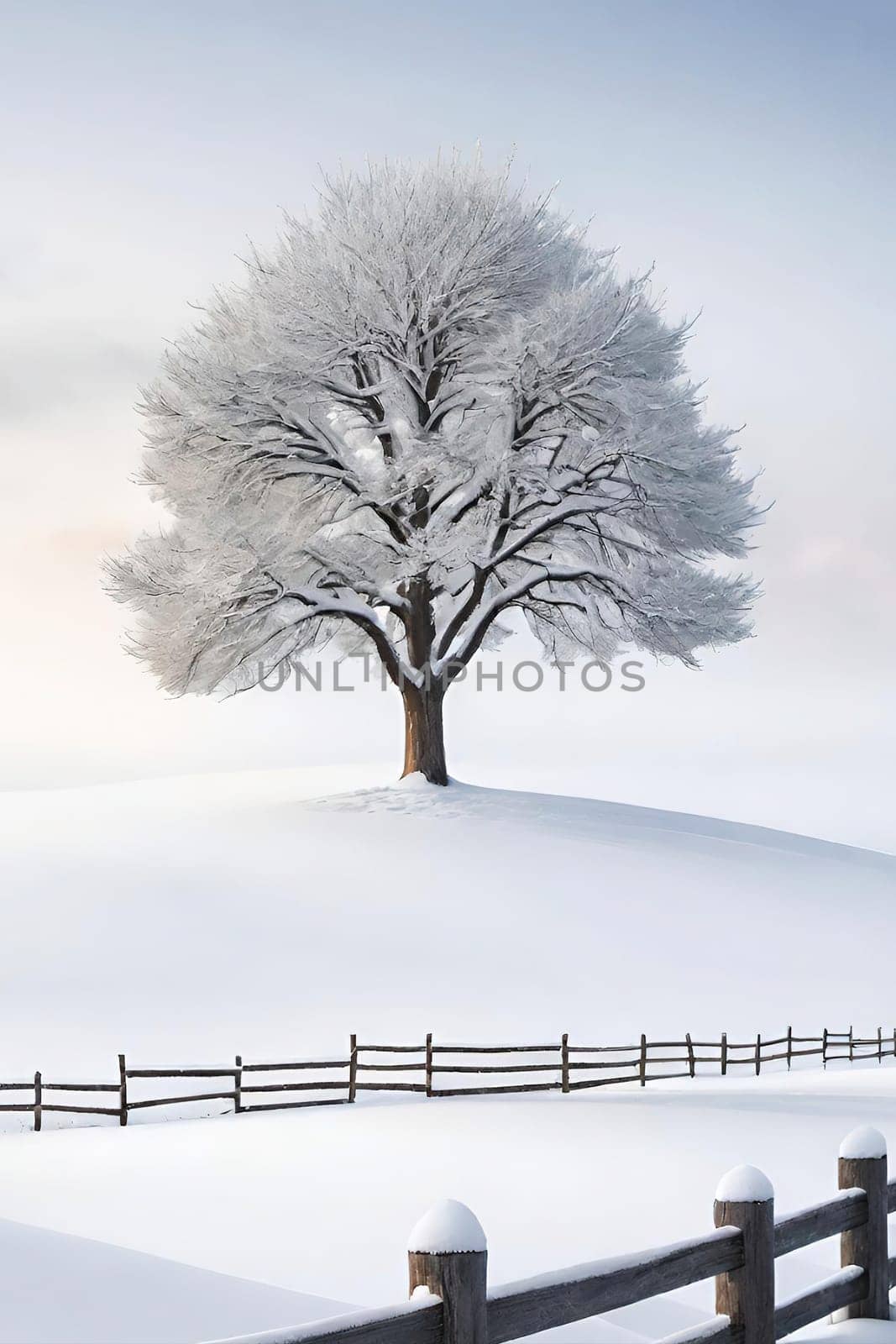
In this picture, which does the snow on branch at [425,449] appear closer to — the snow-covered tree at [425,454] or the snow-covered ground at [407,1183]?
the snow-covered tree at [425,454]

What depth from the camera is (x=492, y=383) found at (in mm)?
29797

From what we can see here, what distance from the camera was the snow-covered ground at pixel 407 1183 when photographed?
825 centimetres

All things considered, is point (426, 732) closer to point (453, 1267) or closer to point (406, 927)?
point (406, 927)

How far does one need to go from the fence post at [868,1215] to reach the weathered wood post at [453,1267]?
2.73 metres

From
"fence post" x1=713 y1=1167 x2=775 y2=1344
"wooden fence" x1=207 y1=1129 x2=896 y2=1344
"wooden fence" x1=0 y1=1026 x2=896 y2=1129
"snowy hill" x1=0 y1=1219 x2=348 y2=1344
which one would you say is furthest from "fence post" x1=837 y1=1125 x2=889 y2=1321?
"wooden fence" x1=0 y1=1026 x2=896 y2=1129

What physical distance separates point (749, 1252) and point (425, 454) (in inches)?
952

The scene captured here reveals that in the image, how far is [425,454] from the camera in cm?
2836

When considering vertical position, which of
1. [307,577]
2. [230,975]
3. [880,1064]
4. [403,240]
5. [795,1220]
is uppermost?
[403,240]

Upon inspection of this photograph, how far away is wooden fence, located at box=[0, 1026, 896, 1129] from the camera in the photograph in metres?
16.1

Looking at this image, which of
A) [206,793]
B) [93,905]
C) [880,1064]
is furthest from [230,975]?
[206,793]

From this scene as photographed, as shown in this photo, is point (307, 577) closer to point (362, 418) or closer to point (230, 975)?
point (362, 418)

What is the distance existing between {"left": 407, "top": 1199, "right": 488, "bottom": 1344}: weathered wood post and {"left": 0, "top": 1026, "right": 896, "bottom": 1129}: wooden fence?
41.7 feet

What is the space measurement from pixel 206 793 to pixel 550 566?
1012cm

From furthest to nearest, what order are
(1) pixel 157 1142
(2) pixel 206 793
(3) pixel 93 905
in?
(2) pixel 206 793, (3) pixel 93 905, (1) pixel 157 1142
